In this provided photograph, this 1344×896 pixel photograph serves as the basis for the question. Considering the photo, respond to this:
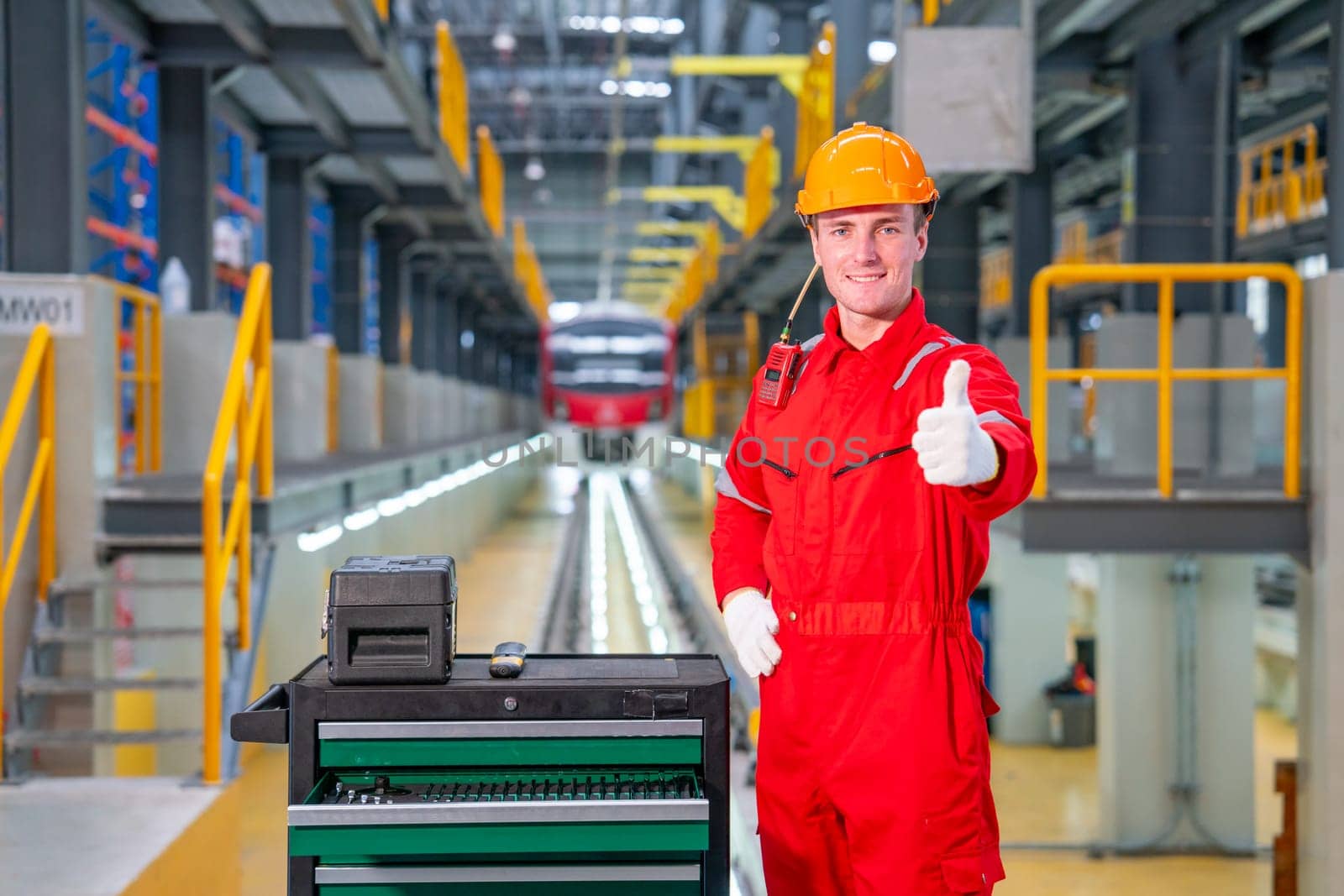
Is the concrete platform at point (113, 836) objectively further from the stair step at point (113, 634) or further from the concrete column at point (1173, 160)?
the concrete column at point (1173, 160)

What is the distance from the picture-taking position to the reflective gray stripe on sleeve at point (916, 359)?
2168 millimetres

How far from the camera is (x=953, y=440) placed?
1.83m

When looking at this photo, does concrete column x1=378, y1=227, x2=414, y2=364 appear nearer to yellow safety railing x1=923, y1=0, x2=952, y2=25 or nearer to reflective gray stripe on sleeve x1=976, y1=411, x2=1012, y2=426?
yellow safety railing x1=923, y1=0, x2=952, y2=25

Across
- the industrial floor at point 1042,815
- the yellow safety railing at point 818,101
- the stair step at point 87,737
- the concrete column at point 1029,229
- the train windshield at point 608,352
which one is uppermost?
the yellow safety railing at point 818,101

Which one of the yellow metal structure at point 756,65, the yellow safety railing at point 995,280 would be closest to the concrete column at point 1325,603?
the yellow metal structure at point 756,65

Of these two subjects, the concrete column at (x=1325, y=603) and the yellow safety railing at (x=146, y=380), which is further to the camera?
the yellow safety railing at (x=146, y=380)

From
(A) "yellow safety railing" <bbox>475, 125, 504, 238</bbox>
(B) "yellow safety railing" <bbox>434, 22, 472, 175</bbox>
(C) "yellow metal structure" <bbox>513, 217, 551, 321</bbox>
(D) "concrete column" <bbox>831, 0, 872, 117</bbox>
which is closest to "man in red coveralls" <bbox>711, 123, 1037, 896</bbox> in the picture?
(D) "concrete column" <bbox>831, 0, 872, 117</bbox>

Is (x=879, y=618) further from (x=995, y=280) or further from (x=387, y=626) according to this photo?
(x=995, y=280)

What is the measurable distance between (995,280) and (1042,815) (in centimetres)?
1571

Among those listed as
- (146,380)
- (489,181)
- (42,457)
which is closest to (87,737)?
(42,457)

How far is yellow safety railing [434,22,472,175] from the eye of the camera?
10219mm

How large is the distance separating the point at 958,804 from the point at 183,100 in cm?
734

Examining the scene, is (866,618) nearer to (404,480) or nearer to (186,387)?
(186,387)

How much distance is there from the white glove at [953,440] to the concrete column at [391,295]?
14.3 meters
